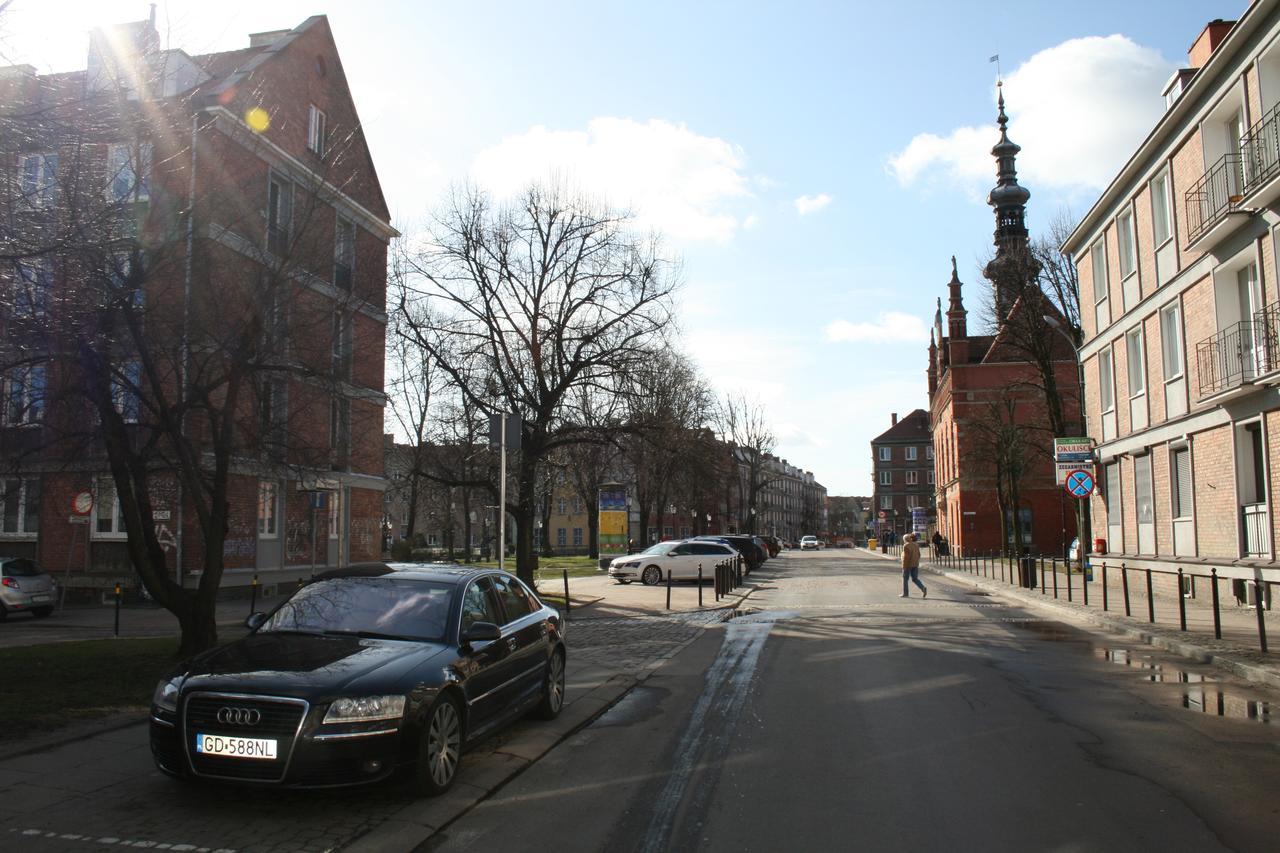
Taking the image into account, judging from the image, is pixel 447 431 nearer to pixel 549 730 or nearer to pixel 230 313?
pixel 230 313

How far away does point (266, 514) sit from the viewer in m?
26.3

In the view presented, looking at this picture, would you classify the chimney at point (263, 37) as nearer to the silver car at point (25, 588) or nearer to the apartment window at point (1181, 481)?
the silver car at point (25, 588)

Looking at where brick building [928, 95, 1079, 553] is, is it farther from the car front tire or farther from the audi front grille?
the audi front grille

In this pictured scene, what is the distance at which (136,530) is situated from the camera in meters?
11.0

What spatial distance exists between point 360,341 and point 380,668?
874cm

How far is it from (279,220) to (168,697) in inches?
335

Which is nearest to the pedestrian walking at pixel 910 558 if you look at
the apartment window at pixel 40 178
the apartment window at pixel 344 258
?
the apartment window at pixel 344 258

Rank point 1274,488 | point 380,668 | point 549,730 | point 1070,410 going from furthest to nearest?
point 1070,410
point 1274,488
point 549,730
point 380,668

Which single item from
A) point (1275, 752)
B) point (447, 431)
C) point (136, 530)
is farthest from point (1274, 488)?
point (447, 431)

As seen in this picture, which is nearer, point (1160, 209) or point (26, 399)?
point (26, 399)

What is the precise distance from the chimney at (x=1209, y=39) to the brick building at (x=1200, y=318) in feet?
0.08

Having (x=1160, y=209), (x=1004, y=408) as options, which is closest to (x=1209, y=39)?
(x=1160, y=209)

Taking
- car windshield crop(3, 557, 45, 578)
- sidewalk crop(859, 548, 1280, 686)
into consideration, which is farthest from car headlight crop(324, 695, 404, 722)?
car windshield crop(3, 557, 45, 578)

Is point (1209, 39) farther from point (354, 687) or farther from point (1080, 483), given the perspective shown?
point (354, 687)
